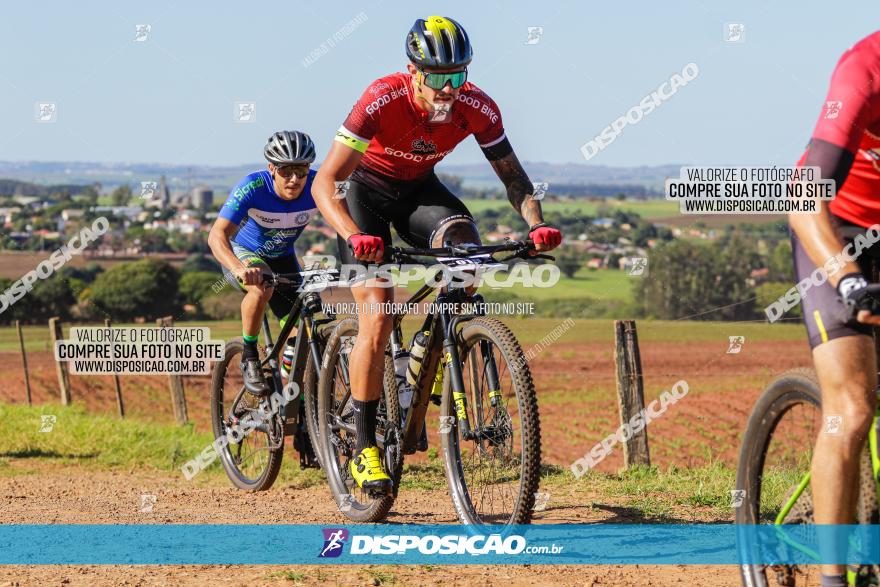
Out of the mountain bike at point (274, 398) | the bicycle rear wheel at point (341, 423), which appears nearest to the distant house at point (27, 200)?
the mountain bike at point (274, 398)

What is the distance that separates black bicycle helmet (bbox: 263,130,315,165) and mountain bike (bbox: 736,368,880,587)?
4.64 m

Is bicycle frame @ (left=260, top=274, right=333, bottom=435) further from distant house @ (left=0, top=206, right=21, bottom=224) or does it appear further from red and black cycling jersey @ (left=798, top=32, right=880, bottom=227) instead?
distant house @ (left=0, top=206, right=21, bottom=224)

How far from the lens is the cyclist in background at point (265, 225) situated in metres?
8.61

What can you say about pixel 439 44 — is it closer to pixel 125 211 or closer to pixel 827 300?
pixel 827 300


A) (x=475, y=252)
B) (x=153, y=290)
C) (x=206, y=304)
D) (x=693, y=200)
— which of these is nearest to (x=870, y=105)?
(x=475, y=252)

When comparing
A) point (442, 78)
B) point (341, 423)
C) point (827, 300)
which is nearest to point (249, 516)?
point (341, 423)

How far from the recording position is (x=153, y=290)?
47875 millimetres

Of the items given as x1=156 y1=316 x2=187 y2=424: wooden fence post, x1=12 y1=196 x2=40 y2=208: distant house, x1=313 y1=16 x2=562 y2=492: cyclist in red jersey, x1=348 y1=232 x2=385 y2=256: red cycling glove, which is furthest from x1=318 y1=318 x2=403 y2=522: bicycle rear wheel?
x1=12 y1=196 x2=40 y2=208: distant house

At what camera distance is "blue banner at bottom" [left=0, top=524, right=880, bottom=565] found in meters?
6.05

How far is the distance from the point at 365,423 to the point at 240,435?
2.96 meters

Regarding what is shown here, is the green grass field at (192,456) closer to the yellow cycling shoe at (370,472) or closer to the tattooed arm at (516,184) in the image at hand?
the yellow cycling shoe at (370,472)

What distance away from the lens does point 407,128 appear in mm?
6688

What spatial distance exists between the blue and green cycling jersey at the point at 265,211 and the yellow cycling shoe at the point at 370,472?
2.60m

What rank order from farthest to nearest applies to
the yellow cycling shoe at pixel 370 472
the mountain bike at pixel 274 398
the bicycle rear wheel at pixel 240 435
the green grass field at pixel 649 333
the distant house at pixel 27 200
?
the distant house at pixel 27 200 → the green grass field at pixel 649 333 → the bicycle rear wheel at pixel 240 435 → the mountain bike at pixel 274 398 → the yellow cycling shoe at pixel 370 472
